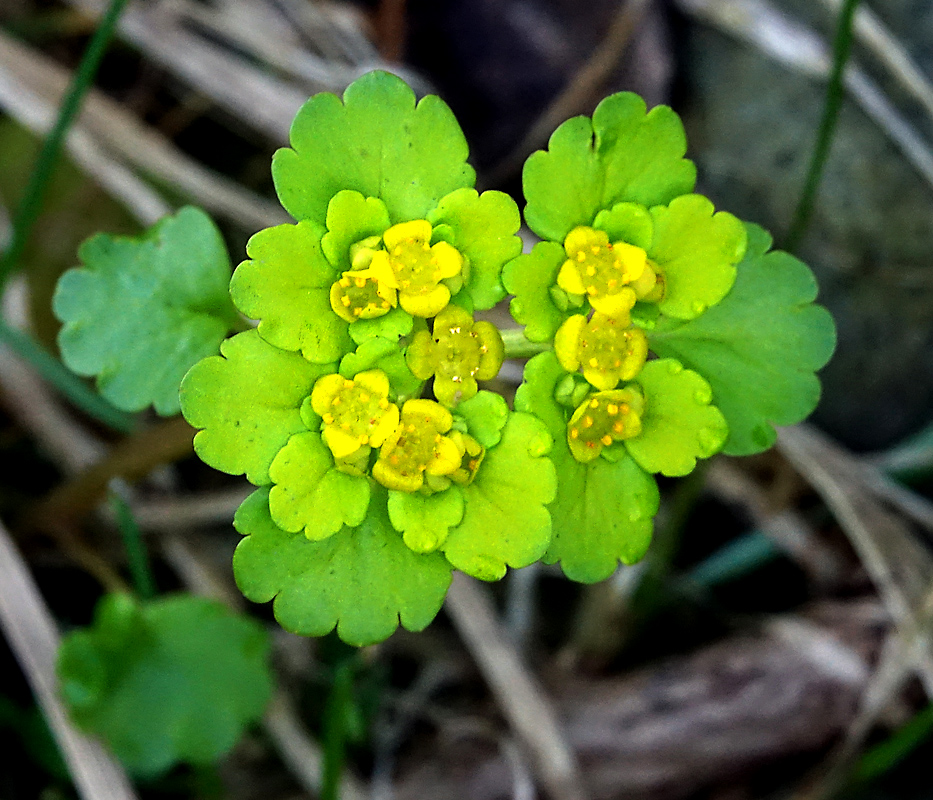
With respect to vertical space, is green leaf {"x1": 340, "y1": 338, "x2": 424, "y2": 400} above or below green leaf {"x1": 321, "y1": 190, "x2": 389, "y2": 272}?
below

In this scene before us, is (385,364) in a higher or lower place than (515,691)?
higher

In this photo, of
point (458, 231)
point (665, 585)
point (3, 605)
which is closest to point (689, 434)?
point (458, 231)

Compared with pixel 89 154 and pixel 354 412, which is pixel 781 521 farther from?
pixel 89 154

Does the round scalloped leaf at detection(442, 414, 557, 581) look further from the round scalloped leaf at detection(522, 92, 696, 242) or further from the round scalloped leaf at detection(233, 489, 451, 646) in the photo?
the round scalloped leaf at detection(522, 92, 696, 242)

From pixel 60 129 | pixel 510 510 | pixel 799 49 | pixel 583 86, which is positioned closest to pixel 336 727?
pixel 510 510

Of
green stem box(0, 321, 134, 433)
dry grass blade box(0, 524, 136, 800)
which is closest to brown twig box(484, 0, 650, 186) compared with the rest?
green stem box(0, 321, 134, 433)
